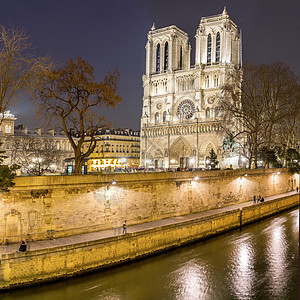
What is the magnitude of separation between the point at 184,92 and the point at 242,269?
172 ft

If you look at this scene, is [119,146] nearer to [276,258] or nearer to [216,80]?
[216,80]

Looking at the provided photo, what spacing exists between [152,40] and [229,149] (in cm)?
4042

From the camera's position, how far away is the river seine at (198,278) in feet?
44.7

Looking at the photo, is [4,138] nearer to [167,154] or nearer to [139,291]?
[167,154]

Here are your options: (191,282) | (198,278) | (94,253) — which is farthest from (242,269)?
(94,253)

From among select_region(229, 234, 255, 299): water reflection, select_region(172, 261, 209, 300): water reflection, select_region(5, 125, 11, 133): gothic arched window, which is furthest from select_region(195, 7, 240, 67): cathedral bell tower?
select_region(172, 261, 209, 300): water reflection

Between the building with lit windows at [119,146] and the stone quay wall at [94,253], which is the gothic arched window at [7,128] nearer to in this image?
the building with lit windows at [119,146]

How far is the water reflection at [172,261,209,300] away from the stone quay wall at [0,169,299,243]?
199 inches

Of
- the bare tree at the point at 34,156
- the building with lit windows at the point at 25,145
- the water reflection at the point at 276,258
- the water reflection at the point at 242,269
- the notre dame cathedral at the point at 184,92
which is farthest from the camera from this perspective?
the notre dame cathedral at the point at 184,92

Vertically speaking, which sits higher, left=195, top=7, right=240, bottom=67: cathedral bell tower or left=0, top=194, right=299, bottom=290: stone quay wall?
left=195, top=7, right=240, bottom=67: cathedral bell tower

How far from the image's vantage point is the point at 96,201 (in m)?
18.6

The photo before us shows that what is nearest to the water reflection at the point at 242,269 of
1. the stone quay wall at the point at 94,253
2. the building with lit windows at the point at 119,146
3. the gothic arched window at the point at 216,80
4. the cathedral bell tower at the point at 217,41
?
the stone quay wall at the point at 94,253

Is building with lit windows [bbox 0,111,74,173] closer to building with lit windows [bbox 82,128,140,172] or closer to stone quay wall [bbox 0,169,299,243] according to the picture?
building with lit windows [bbox 82,128,140,172]

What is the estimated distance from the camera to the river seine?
44.7 feet
